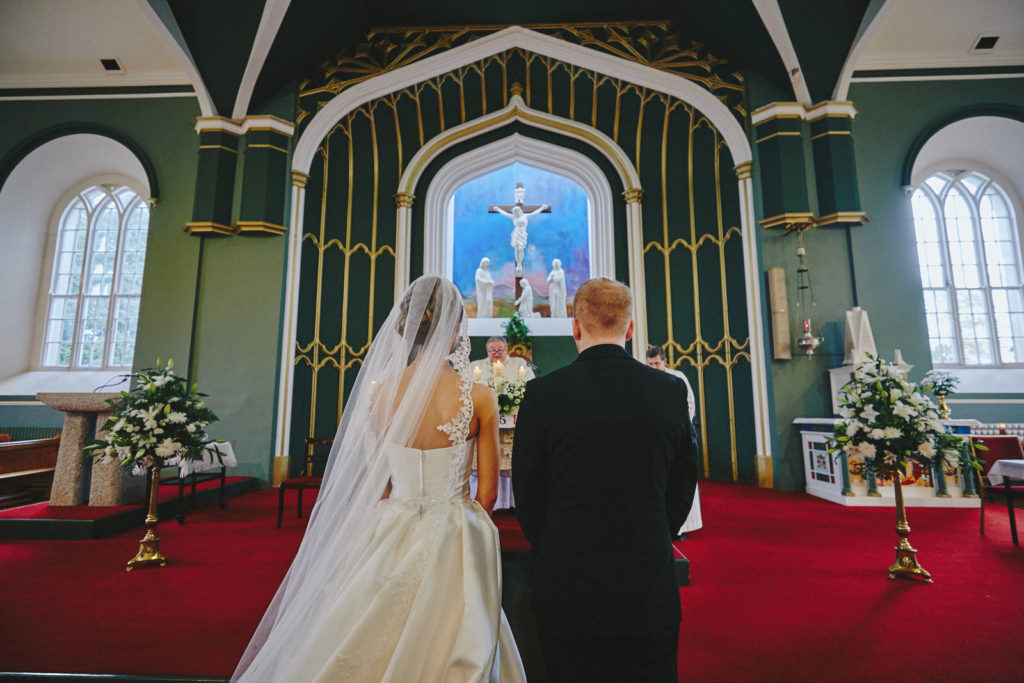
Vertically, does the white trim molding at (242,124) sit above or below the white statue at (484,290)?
above

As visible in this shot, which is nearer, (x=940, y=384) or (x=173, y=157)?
(x=940, y=384)

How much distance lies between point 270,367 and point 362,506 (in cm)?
579

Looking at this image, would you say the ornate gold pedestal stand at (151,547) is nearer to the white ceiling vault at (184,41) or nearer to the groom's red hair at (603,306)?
the groom's red hair at (603,306)

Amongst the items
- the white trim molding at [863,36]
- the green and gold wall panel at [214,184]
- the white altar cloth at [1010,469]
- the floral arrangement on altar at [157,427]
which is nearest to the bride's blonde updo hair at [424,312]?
the floral arrangement on altar at [157,427]

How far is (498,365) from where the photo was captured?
523cm

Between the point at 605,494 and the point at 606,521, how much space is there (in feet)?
0.21

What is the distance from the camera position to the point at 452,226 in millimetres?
9125

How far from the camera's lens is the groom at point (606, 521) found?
1.21 m

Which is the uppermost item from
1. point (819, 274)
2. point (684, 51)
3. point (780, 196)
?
point (684, 51)

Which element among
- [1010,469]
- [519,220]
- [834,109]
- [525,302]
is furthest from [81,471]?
[834,109]

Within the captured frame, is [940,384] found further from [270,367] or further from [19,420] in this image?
[19,420]

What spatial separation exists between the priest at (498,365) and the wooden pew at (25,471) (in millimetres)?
5427

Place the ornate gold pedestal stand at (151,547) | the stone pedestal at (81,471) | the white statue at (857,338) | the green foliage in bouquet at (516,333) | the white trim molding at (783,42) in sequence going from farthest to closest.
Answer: the green foliage in bouquet at (516,333) → the white trim molding at (783,42) → the white statue at (857,338) → the stone pedestal at (81,471) → the ornate gold pedestal stand at (151,547)

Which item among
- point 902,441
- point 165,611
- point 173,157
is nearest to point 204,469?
point 165,611
